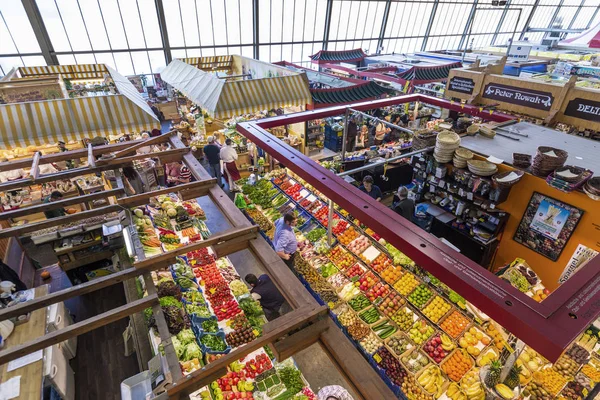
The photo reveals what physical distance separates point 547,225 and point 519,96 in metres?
3.94

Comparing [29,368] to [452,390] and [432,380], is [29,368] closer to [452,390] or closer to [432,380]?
[432,380]

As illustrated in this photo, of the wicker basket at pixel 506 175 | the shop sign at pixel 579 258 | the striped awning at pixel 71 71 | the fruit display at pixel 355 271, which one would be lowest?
the fruit display at pixel 355 271

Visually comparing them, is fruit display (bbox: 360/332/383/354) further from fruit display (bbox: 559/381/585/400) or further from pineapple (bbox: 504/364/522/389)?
fruit display (bbox: 559/381/585/400)

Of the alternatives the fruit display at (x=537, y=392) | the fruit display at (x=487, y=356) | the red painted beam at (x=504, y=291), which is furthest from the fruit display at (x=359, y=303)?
the red painted beam at (x=504, y=291)

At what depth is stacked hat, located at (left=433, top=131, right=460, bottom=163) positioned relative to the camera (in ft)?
18.4

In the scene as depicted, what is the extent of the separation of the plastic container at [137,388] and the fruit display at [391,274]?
4055mm

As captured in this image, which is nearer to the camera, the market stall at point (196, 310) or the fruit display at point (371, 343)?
the market stall at point (196, 310)

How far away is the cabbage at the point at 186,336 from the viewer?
4.30 m

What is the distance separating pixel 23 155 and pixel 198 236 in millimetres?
7910

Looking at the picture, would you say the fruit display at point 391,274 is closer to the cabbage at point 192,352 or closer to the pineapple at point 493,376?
the pineapple at point 493,376

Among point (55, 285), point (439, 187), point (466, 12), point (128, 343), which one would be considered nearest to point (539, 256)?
point (439, 187)

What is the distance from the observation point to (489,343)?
171 inches

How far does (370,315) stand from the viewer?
189 inches

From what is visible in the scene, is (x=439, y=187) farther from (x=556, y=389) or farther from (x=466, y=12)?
(x=466, y=12)
